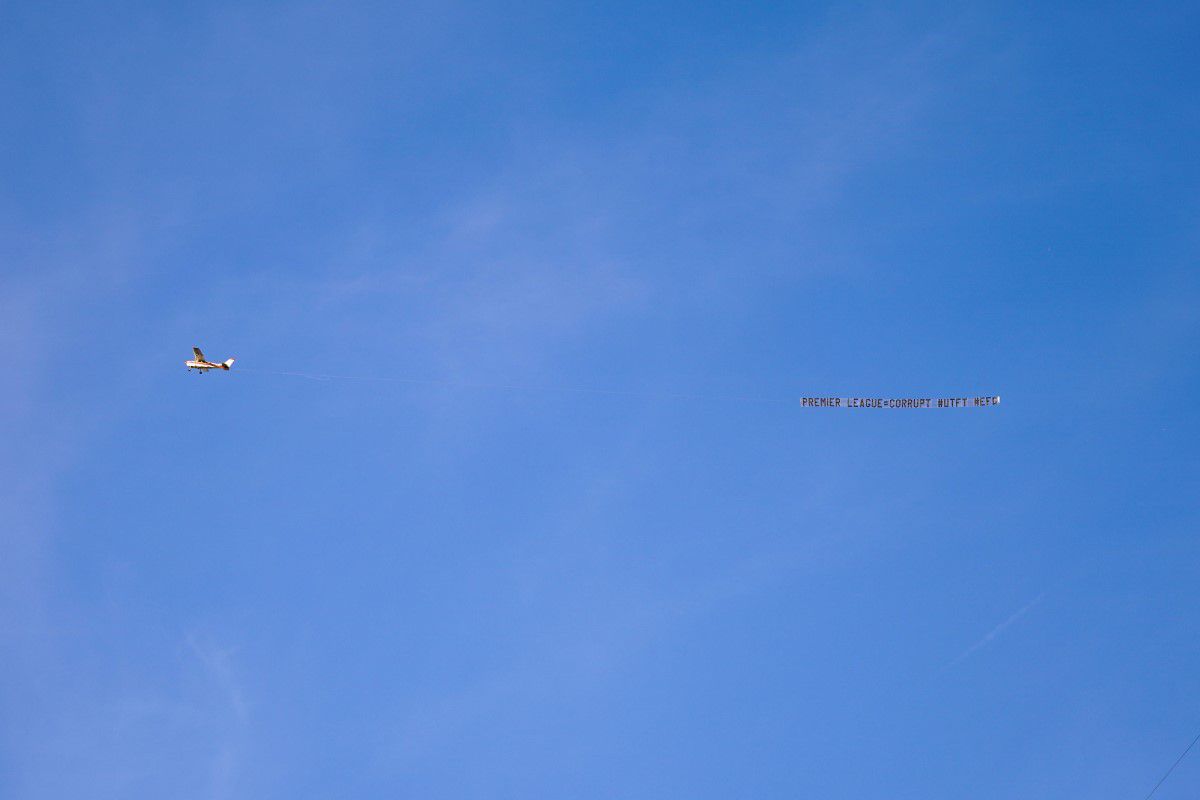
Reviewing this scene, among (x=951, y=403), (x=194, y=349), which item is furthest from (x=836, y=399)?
(x=194, y=349)

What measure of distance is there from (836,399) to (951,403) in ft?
40.8

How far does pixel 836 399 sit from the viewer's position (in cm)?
19475

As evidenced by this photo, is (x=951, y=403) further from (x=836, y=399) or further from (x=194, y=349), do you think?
(x=194, y=349)

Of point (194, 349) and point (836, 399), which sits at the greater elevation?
point (194, 349)

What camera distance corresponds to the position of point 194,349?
190 meters

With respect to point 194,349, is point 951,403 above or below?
below

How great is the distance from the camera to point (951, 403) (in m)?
194

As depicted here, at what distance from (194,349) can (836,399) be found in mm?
68805

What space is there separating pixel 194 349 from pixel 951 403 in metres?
81.2
